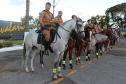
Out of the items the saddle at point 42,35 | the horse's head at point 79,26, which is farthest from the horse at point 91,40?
the horse's head at point 79,26

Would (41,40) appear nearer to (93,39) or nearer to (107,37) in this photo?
(93,39)

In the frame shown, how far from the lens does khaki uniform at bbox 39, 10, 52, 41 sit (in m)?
15.8

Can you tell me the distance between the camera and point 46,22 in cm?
1598

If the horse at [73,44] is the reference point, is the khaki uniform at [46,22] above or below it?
above

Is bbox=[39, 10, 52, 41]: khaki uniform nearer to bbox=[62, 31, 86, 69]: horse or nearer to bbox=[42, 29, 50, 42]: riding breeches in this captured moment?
bbox=[42, 29, 50, 42]: riding breeches

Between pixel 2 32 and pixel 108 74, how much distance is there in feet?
182

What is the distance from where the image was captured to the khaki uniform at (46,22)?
15820mm

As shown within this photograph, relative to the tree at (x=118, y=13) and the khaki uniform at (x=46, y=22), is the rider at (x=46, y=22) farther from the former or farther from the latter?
the tree at (x=118, y=13)

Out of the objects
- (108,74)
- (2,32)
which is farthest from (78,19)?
(2,32)

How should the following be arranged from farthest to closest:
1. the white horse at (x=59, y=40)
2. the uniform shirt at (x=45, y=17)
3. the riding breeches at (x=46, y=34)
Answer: the uniform shirt at (x=45, y=17) < the riding breeches at (x=46, y=34) < the white horse at (x=59, y=40)

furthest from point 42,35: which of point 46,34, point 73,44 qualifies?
point 73,44

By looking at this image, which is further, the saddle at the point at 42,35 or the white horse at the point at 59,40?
the saddle at the point at 42,35

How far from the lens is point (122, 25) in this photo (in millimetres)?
148250

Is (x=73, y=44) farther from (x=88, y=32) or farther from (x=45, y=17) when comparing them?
(x=88, y=32)
